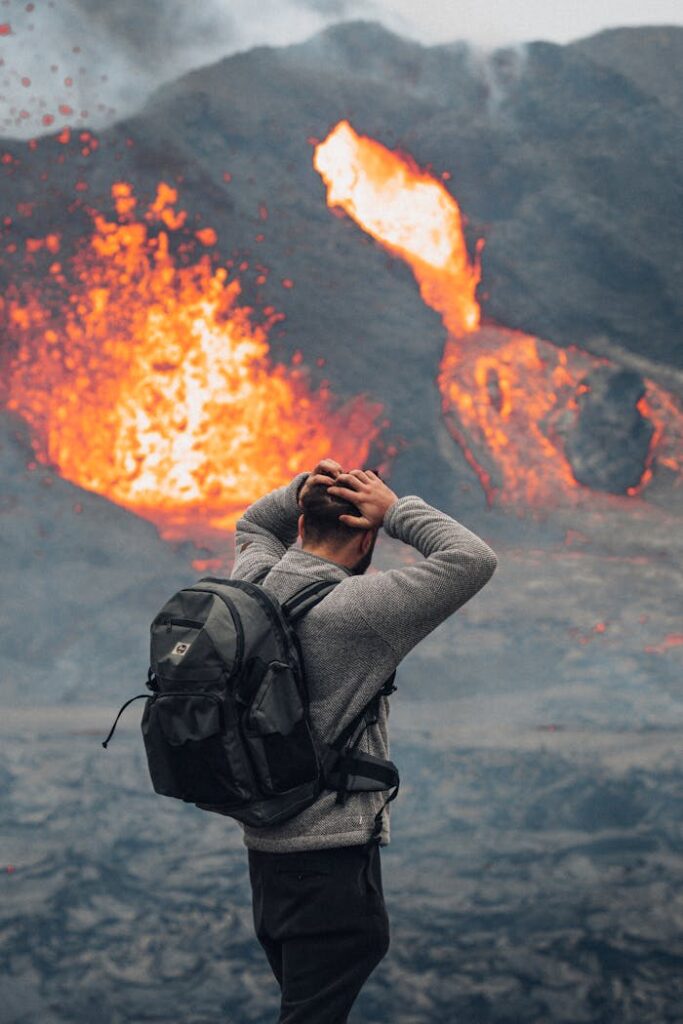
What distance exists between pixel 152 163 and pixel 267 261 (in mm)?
1269

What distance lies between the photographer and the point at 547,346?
352 inches

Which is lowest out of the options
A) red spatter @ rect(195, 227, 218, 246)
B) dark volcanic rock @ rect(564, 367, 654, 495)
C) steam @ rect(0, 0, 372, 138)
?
dark volcanic rock @ rect(564, 367, 654, 495)

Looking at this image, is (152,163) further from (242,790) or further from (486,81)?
(242,790)

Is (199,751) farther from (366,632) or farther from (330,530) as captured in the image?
(330,530)

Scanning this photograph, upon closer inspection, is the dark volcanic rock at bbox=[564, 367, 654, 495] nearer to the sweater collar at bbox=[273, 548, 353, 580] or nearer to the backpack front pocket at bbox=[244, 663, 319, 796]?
the sweater collar at bbox=[273, 548, 353, 580]

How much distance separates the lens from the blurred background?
584 centimetres

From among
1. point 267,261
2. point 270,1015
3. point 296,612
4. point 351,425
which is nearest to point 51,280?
point 267,261

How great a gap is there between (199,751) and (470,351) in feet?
25.6

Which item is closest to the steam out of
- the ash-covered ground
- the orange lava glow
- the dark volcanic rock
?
the orange lava glow

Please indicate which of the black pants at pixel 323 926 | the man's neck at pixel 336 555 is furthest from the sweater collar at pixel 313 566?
the black pants at pixel 323 926

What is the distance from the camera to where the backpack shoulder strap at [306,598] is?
151 centimetres

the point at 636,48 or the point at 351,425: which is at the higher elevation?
the point at 636,48

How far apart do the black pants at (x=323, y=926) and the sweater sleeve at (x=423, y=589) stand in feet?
1.18

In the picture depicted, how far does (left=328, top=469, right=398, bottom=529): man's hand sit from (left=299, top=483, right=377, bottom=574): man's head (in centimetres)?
2
